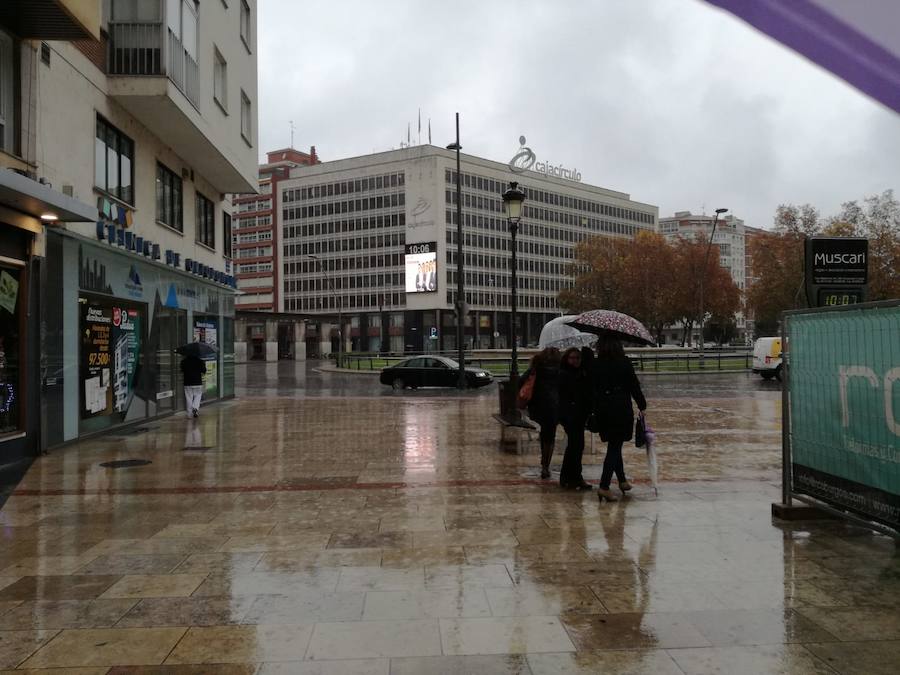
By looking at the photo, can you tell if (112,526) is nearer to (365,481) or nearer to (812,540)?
(365,481)

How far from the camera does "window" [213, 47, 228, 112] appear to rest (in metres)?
18.5

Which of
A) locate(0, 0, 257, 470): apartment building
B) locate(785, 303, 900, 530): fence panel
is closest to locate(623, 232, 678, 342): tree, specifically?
locate(0, 0, 257, 470): apartment building

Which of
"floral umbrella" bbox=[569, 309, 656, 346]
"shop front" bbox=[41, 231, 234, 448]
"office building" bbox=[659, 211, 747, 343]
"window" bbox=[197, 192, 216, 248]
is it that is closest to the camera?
"floral umbrella" bbox=[569, 309, 656, 346]

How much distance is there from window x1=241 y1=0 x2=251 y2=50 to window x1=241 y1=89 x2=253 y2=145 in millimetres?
1745

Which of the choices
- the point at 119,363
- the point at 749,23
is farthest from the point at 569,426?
the point at 119,363

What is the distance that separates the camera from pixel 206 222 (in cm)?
2056

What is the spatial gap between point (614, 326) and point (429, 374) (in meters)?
20.2

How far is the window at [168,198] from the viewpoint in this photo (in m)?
16.3

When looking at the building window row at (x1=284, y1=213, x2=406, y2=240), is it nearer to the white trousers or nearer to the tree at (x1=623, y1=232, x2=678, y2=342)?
the tree at (x1=623, y1=232, x2=678, y2=342)

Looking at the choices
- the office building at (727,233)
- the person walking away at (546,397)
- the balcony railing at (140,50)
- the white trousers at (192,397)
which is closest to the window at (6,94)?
the balcony railing at (140,50)

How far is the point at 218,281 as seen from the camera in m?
20.9

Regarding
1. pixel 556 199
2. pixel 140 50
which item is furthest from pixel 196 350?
pixel 556 199

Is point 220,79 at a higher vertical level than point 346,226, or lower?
lower

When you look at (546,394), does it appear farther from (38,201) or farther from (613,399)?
(38,201)
